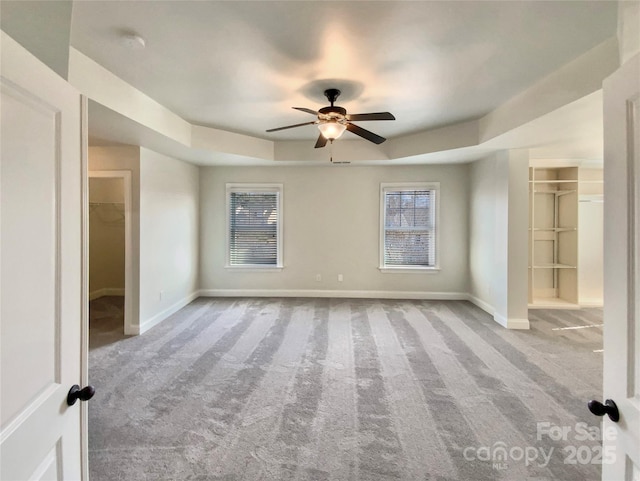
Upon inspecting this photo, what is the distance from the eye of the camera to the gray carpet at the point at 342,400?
1795mm

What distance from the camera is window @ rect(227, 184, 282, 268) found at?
5730 millimetres

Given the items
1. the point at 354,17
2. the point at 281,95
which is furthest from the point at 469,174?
the point at 354,17

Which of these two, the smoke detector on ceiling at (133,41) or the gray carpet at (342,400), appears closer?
the gray carpet at (342,400)

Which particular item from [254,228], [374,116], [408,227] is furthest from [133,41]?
[408,227]

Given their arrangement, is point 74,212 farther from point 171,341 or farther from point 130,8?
point 171,341

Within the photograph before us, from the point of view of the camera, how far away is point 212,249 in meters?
5.75

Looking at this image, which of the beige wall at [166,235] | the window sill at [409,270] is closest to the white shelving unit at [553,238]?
the window sill at [409,270]

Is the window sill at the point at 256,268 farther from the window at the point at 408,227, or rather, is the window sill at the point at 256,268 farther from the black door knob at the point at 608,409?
the black door knob at the point at 608,409

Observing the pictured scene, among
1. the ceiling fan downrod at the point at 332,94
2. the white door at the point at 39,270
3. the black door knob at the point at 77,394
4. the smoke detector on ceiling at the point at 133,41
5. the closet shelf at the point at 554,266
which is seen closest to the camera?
the white door at the point at 39,270

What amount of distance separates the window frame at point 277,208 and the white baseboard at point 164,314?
0.83 metres

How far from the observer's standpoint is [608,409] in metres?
0.90

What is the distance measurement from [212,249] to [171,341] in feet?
7.71

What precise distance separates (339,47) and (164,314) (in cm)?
421

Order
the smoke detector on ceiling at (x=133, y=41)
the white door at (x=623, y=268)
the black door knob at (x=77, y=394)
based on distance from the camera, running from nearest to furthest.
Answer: the white door at (x=623, y=268) < the black door knob at (x=77, y=394) < the smoke detector on ceiling at (x=133, y=41)
